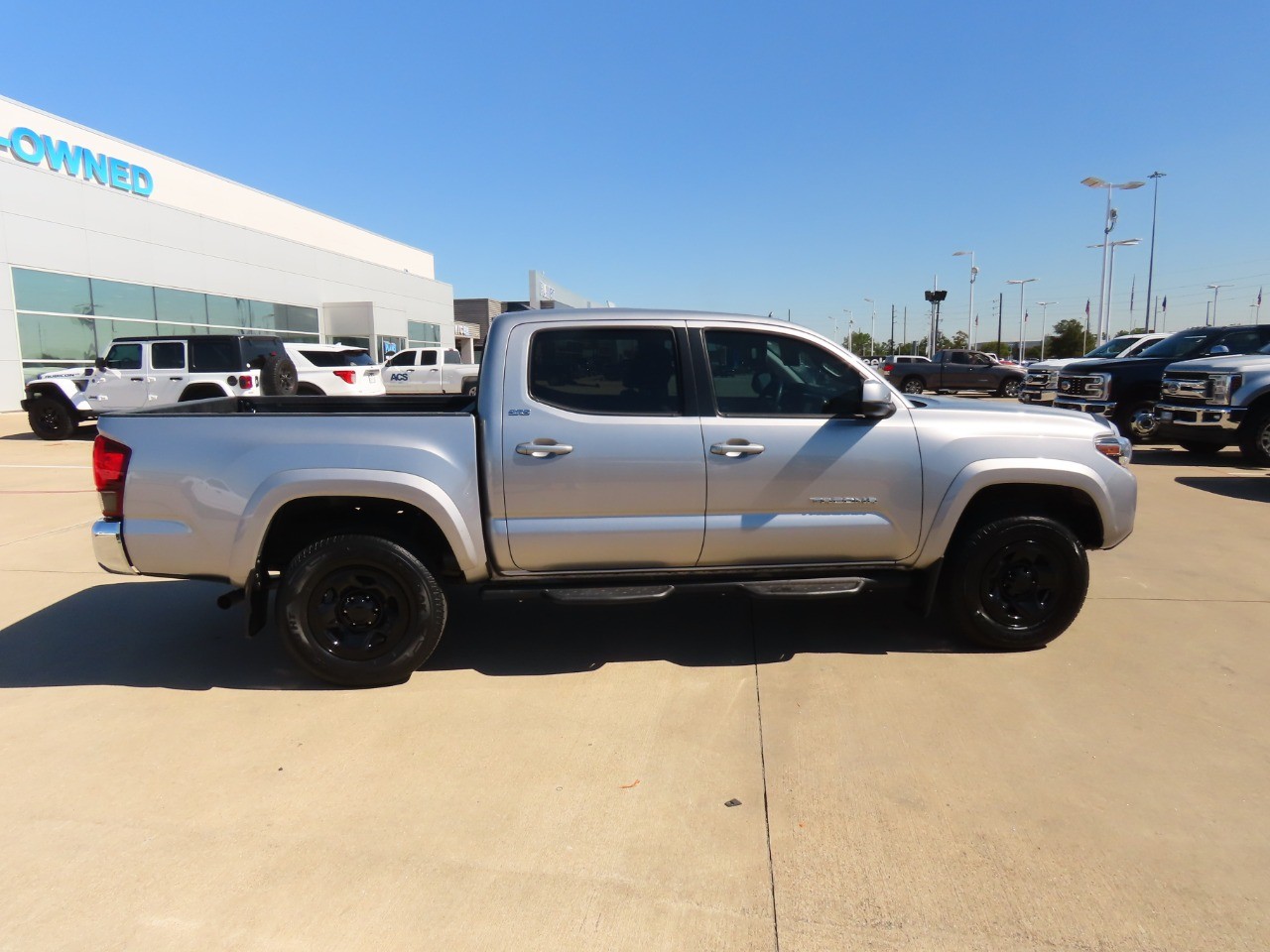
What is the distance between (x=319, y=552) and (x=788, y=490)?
2.40 meters

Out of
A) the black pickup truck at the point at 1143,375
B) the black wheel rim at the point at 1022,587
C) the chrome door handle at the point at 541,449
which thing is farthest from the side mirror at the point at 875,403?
the black pickup truck at the point at 1143,375

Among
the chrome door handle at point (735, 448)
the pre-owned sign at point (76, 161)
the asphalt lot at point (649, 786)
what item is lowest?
the asphalt lot at point (649, 786)

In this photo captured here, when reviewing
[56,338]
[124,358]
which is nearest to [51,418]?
[124,358]

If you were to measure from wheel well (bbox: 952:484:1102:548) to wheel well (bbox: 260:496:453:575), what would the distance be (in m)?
2.89

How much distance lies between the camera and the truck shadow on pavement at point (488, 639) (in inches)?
175

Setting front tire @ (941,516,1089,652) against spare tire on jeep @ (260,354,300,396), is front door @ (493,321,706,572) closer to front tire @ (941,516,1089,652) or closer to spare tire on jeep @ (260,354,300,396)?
front tire @ (941,516,1089,652)

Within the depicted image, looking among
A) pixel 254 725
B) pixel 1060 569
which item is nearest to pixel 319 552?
pixel 254 725

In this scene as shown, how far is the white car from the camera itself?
50.9 ft

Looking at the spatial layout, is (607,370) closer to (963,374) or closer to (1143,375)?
(1143,375)

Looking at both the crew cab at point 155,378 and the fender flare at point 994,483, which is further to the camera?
the crew cab at point 155,378

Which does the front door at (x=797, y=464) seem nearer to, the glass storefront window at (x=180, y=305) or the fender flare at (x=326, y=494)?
the fender flare at (x=326, y=494)

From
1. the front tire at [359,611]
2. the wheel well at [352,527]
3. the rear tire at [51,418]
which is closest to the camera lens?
the front tire at [359,611]

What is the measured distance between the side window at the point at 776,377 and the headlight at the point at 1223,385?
932cm

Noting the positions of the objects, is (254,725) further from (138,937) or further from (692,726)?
(692,726)
